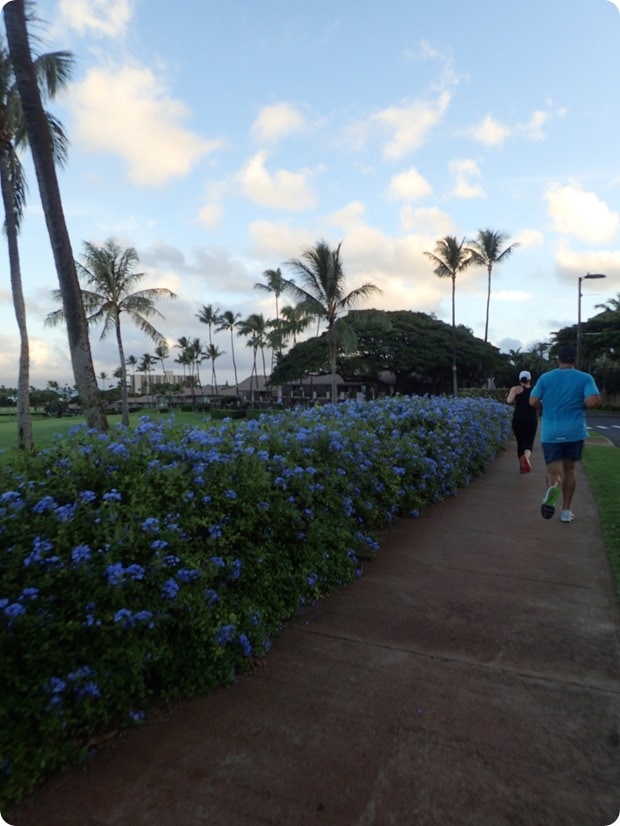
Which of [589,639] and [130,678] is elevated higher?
[130,678]

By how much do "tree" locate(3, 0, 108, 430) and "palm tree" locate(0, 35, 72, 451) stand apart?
13.9 feet

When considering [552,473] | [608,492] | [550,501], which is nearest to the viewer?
[550,501]

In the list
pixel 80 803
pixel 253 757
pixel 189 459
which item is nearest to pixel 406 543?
pixel 189 459

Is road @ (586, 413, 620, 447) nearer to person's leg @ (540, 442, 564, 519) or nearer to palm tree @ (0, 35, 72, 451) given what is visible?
person's leg @ (540, 442, 564, 519)

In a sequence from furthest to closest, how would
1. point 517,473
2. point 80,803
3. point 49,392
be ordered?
point 49,392, point 517,473, point 80,803

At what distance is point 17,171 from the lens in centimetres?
1592

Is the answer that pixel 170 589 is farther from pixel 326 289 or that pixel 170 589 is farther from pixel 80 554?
pixel 326 289

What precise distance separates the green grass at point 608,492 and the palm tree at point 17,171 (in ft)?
38.1

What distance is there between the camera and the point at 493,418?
11688 millimetres

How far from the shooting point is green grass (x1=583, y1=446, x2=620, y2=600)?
455cm

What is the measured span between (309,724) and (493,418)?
10.2m

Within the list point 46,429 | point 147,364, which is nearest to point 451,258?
point 46,429

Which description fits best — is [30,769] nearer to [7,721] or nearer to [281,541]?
[7,721]

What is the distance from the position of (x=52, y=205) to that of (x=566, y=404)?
721cm
